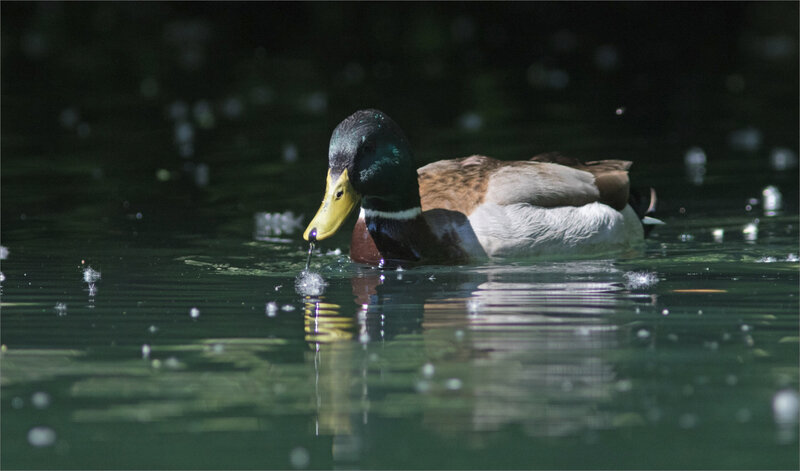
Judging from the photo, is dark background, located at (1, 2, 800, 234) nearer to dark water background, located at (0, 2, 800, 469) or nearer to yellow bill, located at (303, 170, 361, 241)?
dark water background, located at (0, 2, 800, 469)

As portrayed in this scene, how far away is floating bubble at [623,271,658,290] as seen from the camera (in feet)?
28.4

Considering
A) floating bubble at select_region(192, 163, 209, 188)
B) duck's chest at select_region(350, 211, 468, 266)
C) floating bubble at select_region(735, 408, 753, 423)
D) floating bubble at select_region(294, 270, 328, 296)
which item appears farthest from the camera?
floating bubble at select_region(192, 163, 209, 188)

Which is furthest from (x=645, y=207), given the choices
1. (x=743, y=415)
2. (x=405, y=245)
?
(x=743, y=415)

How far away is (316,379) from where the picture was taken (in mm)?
6352

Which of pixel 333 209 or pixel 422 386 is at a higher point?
pixel 333 209

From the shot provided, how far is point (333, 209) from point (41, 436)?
3780 millimetres

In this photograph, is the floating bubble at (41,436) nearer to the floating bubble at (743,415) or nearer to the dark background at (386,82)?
the floating bubble at (743,415)

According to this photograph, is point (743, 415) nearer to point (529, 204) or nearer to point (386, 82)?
point (529, 204)

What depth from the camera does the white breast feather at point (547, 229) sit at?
9578mm

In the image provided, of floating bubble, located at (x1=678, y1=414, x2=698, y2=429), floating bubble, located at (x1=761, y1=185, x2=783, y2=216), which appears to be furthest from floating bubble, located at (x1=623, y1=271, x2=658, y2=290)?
floating bubble, located at (x1=678, y1=414, x2=698, y2=429)

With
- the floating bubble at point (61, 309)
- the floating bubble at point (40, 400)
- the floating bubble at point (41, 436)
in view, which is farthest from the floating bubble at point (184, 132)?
the floating bubble at point (41, 436)

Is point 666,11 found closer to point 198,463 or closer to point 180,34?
point 180,34

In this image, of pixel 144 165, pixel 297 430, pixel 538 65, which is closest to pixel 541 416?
pixel 297 430

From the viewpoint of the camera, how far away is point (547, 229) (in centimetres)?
978
